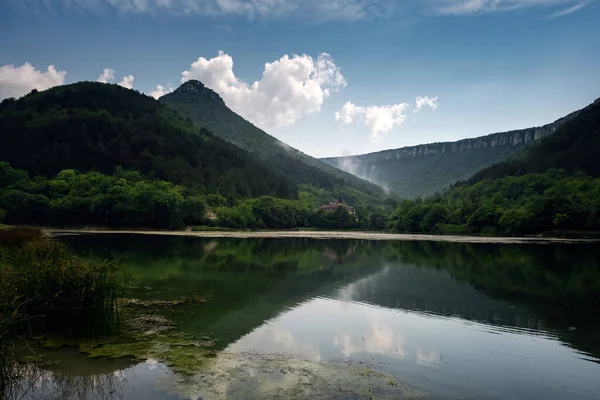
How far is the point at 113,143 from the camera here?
5630 inches

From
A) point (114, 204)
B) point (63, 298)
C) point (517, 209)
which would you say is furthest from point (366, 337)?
point (517, 209)

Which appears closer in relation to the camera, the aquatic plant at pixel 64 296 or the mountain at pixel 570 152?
the aquatic plant at pixel 64 296

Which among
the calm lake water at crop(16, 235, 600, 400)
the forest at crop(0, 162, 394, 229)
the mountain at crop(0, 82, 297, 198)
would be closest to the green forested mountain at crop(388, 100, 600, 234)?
the forest at crop(0, 162, 394, 229)

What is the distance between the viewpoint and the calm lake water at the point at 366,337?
505 inches

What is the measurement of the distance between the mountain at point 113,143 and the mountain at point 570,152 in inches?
3542

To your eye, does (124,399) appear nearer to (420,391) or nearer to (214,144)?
(420,391)

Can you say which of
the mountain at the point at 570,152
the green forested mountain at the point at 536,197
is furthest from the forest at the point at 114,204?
the mountain at the point at 570,152

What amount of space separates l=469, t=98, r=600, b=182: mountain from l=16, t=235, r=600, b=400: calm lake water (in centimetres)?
11469

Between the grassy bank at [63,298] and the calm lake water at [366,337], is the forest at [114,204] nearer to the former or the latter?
the calm lake water at [366,337]

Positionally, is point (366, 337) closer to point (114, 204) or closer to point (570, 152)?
point (114, 204)

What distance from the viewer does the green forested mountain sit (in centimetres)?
9781

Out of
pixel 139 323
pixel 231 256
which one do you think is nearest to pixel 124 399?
pixel 139 323

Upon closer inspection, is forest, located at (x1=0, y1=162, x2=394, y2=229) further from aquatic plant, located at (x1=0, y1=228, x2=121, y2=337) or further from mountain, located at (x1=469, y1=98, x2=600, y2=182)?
mountain, located at (x1=469, y1=98, x2=600, y2=182)

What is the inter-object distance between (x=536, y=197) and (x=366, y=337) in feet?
366
